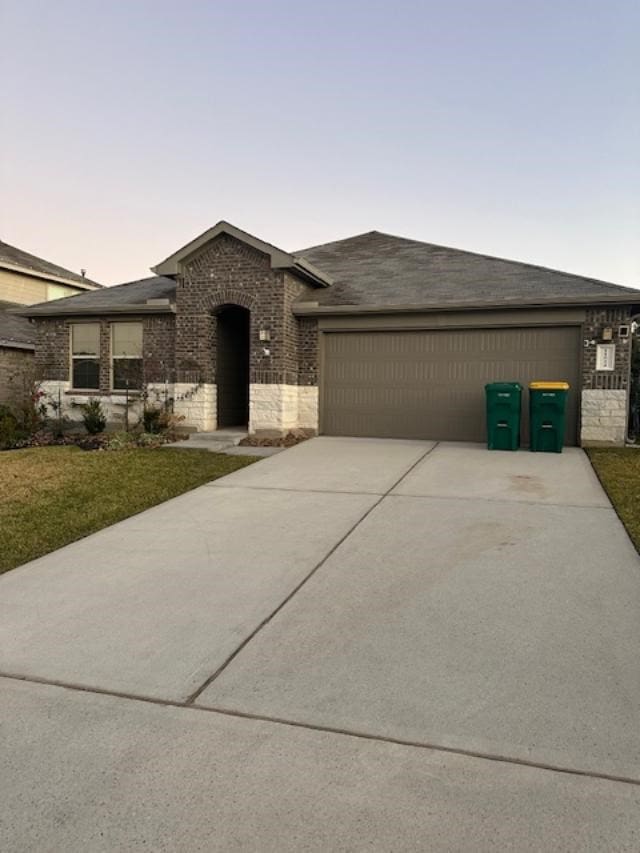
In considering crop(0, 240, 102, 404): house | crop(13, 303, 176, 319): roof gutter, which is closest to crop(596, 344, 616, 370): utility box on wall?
crop(13, 303, 176, 319): roof gutter

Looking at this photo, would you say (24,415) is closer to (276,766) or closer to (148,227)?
(148,227)

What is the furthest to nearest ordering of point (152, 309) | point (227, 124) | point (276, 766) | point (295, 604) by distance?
1. point (227, 124)
2. point (152, 309)
3. point (295, 604)
4. point (276, 766)

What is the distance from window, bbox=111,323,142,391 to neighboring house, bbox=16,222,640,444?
0.11ft

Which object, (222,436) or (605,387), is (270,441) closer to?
(222,436)

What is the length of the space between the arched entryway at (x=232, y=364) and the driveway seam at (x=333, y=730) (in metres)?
10.0

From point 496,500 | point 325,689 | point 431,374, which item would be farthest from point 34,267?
point 325,689

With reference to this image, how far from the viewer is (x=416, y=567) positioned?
14.4 ft

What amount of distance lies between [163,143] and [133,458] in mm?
9344

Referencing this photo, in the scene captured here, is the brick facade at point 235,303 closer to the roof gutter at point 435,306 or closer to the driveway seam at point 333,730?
the roof gutter at point 435,306

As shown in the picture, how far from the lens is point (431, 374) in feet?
37.8

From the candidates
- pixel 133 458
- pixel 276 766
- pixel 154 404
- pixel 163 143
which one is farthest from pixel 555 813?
pixel 163 143

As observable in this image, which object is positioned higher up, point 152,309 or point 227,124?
point 227,124

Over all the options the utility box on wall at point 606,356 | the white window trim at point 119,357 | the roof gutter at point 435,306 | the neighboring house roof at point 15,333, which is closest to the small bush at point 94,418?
the white window trim at point 119,357

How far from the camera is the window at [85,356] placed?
13.4 m
